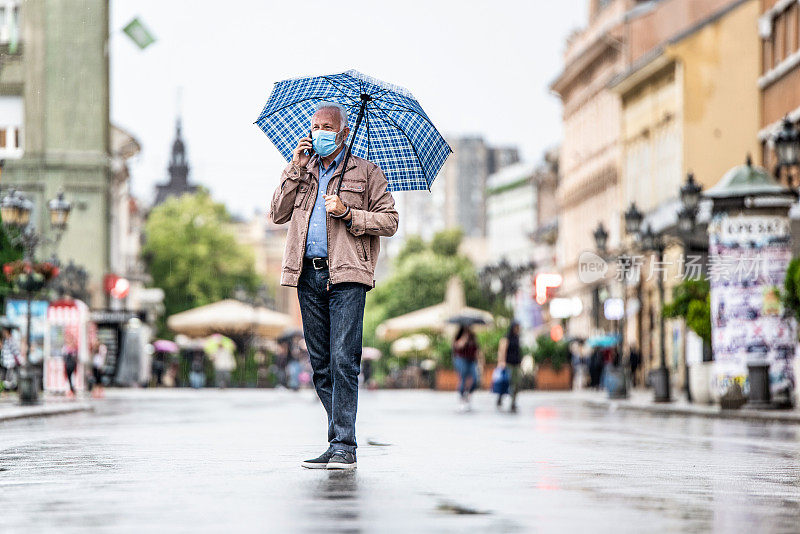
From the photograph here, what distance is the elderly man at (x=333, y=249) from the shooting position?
10.8 metres

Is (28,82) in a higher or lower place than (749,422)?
higher

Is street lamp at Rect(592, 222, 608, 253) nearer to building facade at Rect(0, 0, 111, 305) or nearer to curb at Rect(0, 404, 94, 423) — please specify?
curb at Rect(0, 404, 94, 423)

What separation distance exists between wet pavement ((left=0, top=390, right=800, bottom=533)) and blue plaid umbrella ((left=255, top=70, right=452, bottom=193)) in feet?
6.57

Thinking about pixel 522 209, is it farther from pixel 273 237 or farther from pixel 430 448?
pixel 430 448

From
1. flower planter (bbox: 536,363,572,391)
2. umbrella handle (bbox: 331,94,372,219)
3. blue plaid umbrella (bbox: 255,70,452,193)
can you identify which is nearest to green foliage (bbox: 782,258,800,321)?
blue plaid umbrella (bbox: 255,70,452,193)

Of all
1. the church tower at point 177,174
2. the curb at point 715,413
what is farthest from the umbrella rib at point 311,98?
the church tower at point 177,174

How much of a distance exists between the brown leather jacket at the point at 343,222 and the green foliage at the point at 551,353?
43.2 m

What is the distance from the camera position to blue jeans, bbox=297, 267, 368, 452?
1075 cm

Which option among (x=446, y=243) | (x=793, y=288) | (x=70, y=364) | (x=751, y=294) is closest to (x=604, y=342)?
(x=70, y=364)

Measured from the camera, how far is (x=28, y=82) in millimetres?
59625

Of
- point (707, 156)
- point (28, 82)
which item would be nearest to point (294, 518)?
point (707, 156)

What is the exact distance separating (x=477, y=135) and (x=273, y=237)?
24.3 metres

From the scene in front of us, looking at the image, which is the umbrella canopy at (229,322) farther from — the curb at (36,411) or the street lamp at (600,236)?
the curb at (36,411)

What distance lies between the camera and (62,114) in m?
60.9
